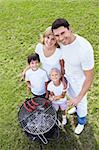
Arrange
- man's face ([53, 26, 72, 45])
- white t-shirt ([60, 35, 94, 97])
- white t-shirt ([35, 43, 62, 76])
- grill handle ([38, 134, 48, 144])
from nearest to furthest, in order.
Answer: man's face ([53, 26, 72, 45])
white t-shirt ([60, 35, 94, 97])
white t-shirt ([35, 43, 62, 76])
grill handle ([38, 134, 48, 144])

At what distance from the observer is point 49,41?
3203 millimetres

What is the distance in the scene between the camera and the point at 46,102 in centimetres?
362

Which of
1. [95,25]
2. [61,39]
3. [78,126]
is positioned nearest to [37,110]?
[78,126]

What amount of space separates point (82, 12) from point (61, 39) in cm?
323

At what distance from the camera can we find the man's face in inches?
112

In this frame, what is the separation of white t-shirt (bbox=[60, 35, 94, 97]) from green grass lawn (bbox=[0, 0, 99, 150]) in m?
0.74

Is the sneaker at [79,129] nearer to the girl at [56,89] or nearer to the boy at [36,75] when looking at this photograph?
the girl at [56,89]

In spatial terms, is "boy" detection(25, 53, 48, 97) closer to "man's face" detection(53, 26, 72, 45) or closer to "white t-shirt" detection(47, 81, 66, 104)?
"white t-shirt" detection(47, 81, 66, 104)

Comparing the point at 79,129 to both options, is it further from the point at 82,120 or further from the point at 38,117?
the point at 38,117

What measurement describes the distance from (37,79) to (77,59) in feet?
2.03

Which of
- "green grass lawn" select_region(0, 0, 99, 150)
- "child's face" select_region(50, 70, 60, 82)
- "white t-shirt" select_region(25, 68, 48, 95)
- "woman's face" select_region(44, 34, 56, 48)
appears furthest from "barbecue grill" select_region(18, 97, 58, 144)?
→ "woman's face" select_region(44, 34, 56, 48)

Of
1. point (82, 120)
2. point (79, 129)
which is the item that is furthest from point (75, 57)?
point (79, 129)

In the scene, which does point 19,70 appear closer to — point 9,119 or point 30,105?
point 9,119

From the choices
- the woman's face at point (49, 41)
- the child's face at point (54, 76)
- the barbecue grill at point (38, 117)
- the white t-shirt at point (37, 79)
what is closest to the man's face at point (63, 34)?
the woman's face at point (49, 41)
